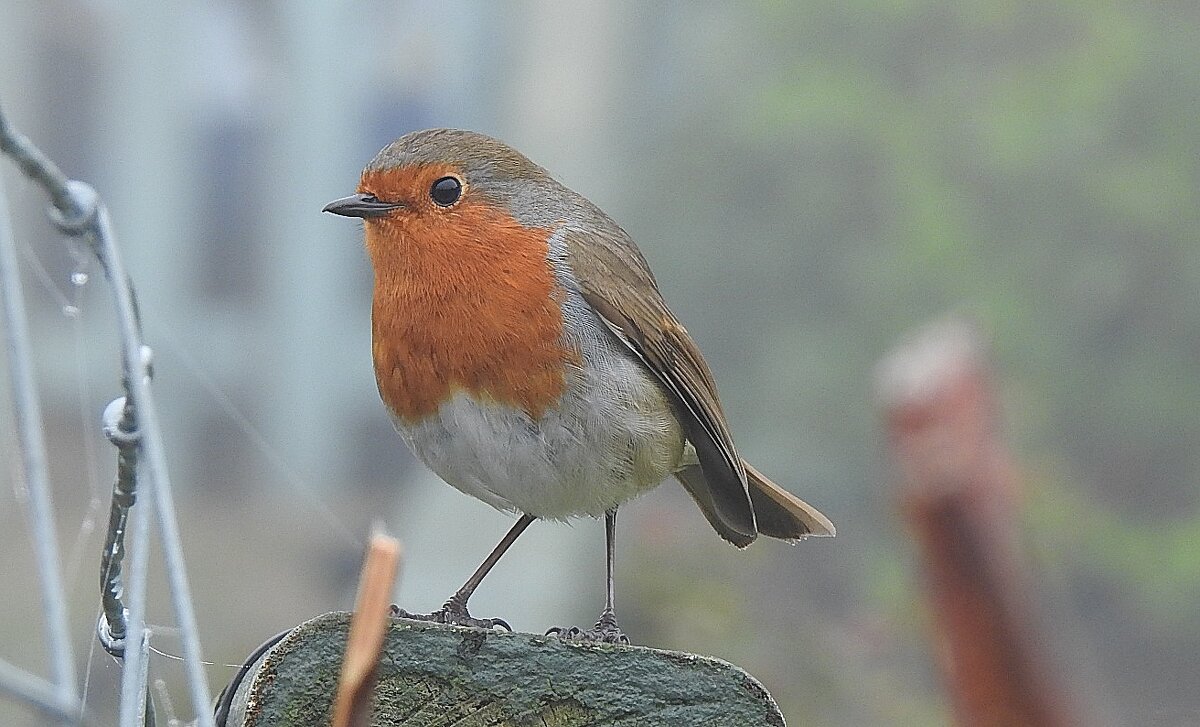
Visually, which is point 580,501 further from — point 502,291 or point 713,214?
point 713,214

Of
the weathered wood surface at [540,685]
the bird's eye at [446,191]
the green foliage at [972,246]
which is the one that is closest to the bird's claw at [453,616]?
the weathered wood surface at [540,685]

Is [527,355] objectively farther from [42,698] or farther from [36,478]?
[42,698]

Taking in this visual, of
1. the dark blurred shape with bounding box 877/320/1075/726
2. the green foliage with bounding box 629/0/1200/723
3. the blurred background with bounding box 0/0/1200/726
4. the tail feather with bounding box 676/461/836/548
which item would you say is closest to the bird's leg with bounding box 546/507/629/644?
the tail feather with bounding box 676/461/836/548

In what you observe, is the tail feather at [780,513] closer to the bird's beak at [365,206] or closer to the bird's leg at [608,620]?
the bird's leg at [608,620]

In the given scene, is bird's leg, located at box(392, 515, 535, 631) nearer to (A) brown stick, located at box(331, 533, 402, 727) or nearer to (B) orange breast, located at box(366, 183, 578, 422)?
(B) orange breast, located at box(366, 183, 578, 422)

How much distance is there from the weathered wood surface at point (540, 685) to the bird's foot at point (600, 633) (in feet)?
0.11

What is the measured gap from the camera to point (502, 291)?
1.88 meters

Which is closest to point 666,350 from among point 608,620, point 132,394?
point 608,620

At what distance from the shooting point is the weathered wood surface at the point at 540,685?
1333mm

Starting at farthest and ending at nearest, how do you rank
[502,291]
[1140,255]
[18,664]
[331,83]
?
[331,83] → [1140,255] → [18,664] → [502,291]

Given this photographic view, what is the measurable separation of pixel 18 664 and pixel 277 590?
4.29 ft

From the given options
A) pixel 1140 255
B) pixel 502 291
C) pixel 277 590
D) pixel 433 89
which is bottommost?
pixel 277 590

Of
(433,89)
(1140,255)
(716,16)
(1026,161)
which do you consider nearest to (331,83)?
(433,89)

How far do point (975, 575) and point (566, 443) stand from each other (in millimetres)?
588
